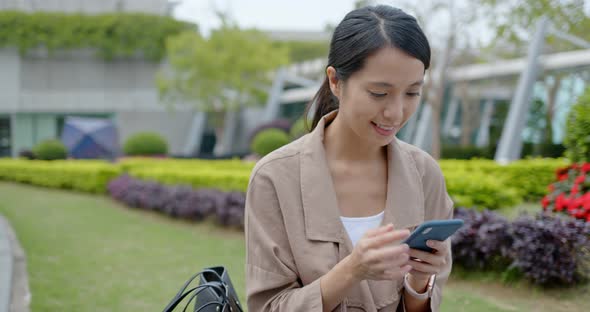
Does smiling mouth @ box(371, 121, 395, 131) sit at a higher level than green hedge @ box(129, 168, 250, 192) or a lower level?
higher

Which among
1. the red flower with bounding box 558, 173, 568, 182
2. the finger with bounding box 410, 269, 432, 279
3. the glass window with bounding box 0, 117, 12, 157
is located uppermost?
the finger with bounding box 410, 269, 432, 279

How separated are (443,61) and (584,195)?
43.6ft

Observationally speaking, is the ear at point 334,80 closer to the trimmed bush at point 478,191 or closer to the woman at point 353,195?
the woman at point 353,195

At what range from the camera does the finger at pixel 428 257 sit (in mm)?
1652

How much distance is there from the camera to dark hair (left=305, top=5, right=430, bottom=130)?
66.1 inches

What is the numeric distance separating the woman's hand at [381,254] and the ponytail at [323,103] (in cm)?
80

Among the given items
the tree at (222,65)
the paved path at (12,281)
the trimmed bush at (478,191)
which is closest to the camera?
the paved path at (12,281)

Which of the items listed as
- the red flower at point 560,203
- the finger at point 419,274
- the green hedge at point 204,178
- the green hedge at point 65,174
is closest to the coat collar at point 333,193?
the finger at point 419,274

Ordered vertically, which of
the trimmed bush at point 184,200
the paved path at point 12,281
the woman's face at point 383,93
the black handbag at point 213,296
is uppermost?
the woman's face at point 383,93

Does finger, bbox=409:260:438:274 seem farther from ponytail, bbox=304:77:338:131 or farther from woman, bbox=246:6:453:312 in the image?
ponytail, bbox=304:77:338:131

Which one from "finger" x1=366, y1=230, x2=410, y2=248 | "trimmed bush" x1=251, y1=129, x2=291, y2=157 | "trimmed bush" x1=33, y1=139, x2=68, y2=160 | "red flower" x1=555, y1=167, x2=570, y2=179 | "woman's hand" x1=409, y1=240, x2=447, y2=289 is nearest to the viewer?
"finger" x1=366, y1=230, x2=410, y2=248

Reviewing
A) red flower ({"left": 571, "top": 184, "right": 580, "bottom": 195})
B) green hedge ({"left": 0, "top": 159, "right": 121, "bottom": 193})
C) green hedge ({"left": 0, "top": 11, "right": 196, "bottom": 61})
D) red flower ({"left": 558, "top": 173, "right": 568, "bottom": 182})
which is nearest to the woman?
red flower ({"left": 571, "top": 184, "right": 580, "bottom": 195})

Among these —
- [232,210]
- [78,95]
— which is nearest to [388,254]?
[232,210]

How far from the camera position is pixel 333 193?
1.82 meters
